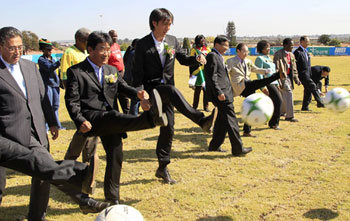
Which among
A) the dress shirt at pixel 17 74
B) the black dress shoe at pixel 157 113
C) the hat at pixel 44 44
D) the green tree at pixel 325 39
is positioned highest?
the green tree at pixel 325 39

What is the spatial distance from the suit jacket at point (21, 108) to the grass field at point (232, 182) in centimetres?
130

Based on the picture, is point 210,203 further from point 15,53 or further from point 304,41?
point 304,41

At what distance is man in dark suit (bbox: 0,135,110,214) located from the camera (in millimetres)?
3160

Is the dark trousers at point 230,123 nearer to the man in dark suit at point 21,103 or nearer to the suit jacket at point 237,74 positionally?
the suit jacket at point 237,74

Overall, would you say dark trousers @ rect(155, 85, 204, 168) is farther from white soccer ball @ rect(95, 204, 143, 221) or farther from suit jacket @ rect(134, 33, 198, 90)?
white soccer ball @ rect(95, 204, 143, 221)

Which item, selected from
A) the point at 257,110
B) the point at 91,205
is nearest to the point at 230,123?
the point at 257,110

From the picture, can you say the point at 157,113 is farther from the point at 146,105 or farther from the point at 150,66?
the point at 150,66

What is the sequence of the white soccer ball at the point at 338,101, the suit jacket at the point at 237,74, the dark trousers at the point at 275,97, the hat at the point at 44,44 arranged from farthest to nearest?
the dark trousers at the point at 275,97 < the hat at the point at 44,44 < the suit jacket at the point at 237,74 < the white soccer ball at the point at 338,101

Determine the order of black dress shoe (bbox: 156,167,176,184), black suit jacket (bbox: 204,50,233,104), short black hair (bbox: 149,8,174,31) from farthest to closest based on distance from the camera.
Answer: black suit jacket (bbox: 204,50,233,104) < black dress shoe (bbox: 156,167,176,184) < short black hair (bbox: 149,8,174,31)

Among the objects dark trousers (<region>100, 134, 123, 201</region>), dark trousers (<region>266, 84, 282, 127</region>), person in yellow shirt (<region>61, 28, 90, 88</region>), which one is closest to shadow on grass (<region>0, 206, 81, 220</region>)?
dark trousers (<region>100, 134, 123, 201</region>)

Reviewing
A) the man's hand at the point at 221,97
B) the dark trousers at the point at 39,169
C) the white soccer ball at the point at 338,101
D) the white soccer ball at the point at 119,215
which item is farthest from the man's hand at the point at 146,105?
the white soccer ball at the point at 338,101

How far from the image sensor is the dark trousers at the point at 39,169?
3.16 meters

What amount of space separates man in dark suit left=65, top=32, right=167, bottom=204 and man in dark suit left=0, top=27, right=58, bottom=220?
1.21 feet

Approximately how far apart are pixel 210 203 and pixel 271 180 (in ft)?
4.28
